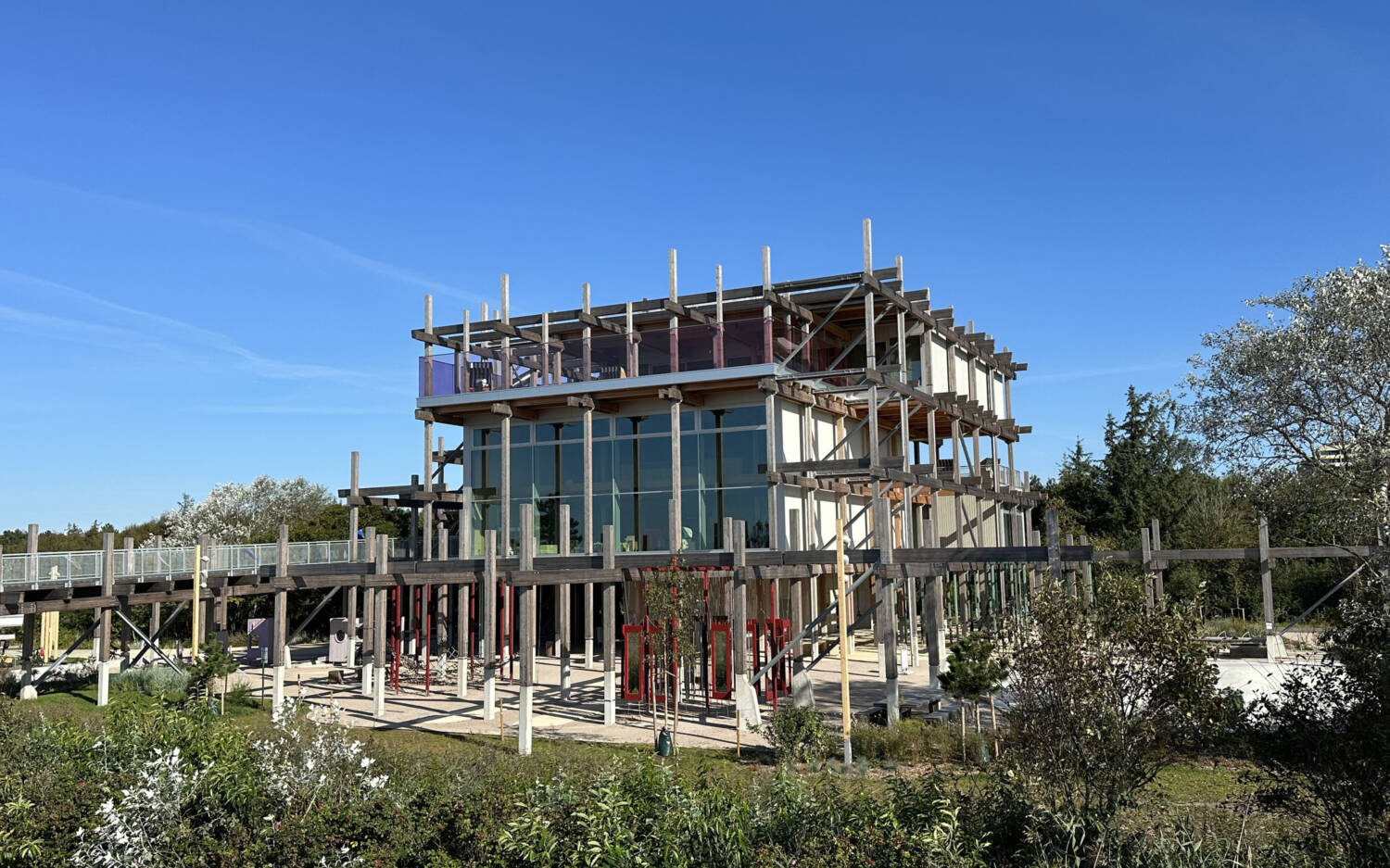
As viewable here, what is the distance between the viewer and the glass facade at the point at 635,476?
2727cm

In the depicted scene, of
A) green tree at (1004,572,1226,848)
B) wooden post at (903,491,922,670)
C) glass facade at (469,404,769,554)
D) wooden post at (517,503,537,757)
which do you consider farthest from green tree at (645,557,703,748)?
green tree at (1004,572,1226,848)

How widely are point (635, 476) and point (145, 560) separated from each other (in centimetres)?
1216

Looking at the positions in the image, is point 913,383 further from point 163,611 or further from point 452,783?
point 163,611

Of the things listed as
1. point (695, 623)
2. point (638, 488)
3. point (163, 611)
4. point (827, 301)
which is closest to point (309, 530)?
point (163, 611)

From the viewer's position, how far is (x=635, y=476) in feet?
94.6

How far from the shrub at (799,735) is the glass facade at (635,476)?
1130 cm

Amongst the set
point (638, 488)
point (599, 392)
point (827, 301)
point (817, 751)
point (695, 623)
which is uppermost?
point (827, 301)

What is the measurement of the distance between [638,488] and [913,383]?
8187 mm

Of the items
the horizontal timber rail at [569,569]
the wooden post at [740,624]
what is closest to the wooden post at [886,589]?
the horizontal timber rail at [569,569]

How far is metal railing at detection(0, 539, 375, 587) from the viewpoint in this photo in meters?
22.5

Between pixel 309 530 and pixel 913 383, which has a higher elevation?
pixel 913 383

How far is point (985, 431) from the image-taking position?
3738cm

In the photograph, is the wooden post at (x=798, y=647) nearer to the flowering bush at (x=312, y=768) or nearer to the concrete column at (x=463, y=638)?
the concrete column at (x=463, y=638)

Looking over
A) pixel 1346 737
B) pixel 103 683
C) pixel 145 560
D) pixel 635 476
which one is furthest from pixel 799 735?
pixel 145 560
